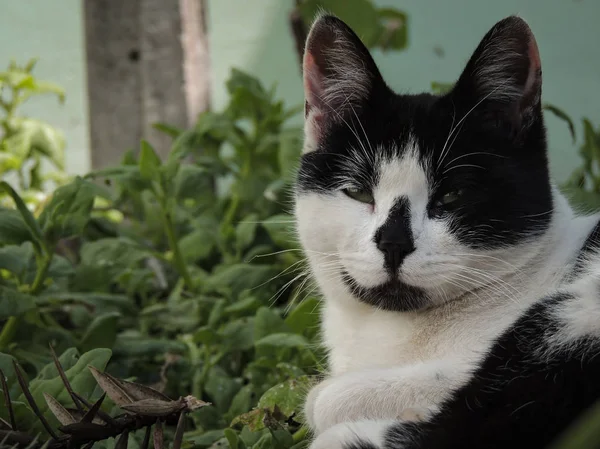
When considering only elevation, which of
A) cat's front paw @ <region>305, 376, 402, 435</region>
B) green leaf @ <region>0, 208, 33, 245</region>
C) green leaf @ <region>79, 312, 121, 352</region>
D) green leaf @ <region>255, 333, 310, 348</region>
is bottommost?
green leaf @ <region>79, 312, 121, 352</region>

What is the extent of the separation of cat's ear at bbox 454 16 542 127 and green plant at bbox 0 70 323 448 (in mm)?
420

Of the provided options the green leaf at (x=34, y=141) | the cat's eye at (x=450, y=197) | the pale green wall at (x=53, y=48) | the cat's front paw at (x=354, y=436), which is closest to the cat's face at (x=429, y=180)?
the cat's eye at (x=450, y=197)

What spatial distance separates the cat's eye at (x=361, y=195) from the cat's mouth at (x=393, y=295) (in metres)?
0.11

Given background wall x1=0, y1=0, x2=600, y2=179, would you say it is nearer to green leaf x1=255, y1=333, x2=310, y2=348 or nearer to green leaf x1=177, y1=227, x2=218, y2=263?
green leaf x1=177, y1=227, x2=218, y2=263

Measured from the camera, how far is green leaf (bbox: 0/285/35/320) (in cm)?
125

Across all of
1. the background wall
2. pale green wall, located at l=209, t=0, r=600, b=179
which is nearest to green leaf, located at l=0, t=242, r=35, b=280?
pale green wall, located at l=209, t=0, r=600, b=179

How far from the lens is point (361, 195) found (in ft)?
3.80

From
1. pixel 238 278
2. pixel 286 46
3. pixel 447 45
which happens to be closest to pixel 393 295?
pixel 238 278

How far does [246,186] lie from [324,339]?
76cm

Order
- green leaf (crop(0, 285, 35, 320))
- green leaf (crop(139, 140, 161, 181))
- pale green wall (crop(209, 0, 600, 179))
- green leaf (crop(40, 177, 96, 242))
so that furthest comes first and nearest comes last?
pale green wall (crop(209, 0, 600, 179)) → green leaf (crop(139, 140, 161, 181)) → green leaf (crop(40, 177, 96, 242)) → green leaf (crop(0, 285, 35, 320))

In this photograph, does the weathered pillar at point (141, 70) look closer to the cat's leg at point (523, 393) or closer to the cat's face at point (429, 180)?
the cat's face at point (429, 180)

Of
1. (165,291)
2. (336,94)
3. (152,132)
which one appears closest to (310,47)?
(336,94)

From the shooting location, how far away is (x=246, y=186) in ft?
A: 6.51

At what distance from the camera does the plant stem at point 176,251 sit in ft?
5.58
